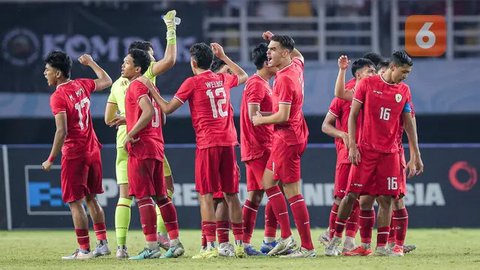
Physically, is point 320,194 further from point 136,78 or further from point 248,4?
point 136,78

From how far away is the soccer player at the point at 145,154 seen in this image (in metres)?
13.9

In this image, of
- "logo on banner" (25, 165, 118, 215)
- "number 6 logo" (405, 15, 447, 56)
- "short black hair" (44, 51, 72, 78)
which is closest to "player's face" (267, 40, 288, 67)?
"short black hair" (44, 51, 72, 78)

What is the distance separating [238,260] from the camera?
13656 millimetres

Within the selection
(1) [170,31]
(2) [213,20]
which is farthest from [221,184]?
(2) [213,20]

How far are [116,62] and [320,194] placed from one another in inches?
245

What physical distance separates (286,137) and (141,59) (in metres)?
1.73

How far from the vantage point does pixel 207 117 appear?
14.1m

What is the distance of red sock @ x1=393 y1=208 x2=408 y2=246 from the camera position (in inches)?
562

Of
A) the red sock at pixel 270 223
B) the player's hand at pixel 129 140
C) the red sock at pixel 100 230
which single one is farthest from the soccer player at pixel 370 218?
the red sock at pixel 100 230

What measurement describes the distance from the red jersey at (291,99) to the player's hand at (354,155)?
1.62 ft

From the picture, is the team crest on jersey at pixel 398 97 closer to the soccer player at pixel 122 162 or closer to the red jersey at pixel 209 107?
the red jersey at pixel 209 107

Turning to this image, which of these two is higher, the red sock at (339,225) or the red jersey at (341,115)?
the red jersey at (341,115)

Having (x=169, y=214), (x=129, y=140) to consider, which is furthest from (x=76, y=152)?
(x=169, y=214)

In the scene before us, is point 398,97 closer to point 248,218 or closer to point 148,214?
point 248,218
